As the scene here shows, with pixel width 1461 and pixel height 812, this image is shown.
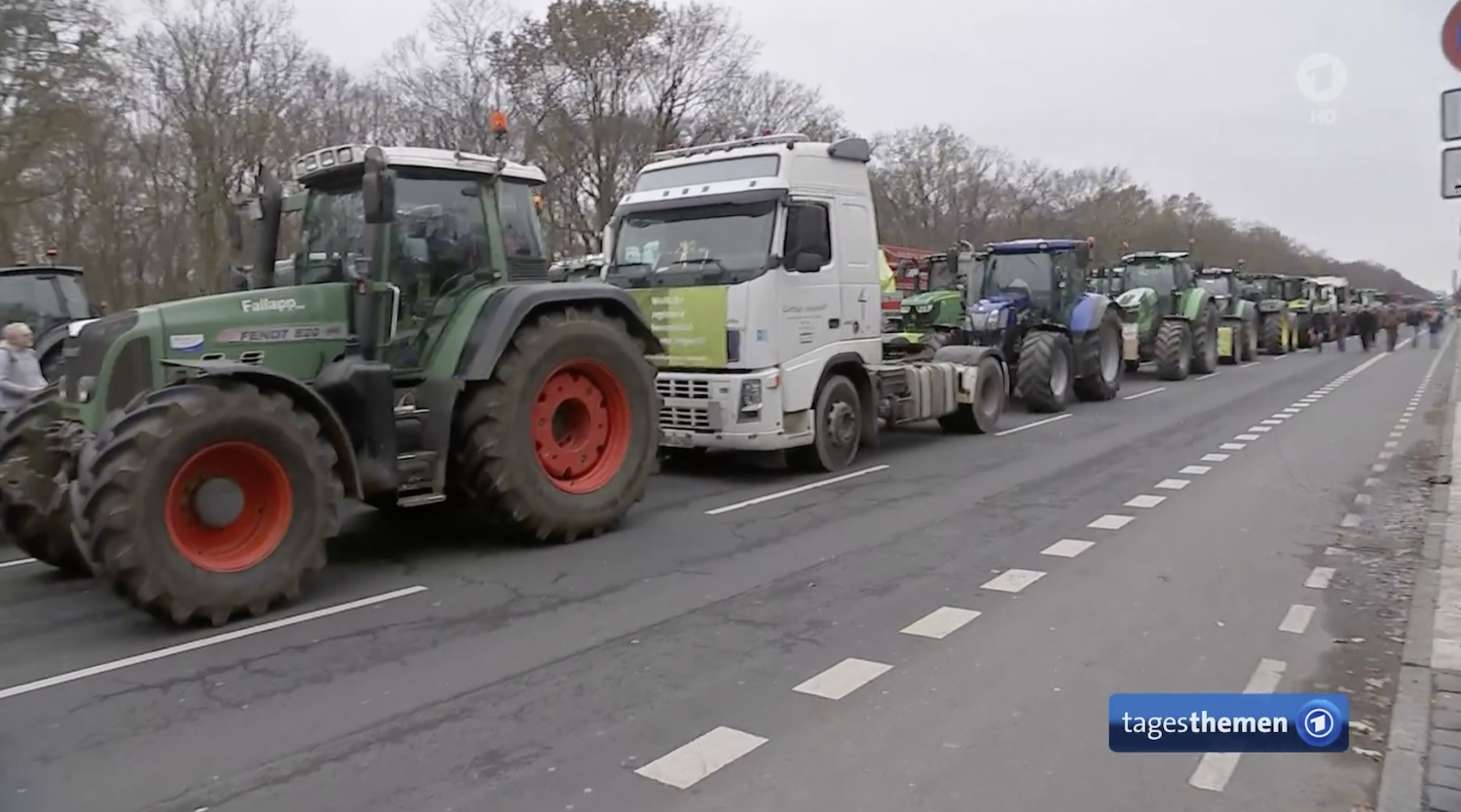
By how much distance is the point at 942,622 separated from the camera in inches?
241

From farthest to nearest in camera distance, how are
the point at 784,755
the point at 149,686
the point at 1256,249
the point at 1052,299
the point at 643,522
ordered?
the point at 1256,249
the point at 1052,299
the point at 643,522
the point at 149,686
the point at 784,755

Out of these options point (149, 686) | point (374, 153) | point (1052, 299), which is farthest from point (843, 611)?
point (1052, 299)

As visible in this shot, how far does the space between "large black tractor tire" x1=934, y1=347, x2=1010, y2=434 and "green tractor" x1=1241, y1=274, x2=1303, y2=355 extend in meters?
21.2

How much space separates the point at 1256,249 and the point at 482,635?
74846mm

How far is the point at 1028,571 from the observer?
7203 mm

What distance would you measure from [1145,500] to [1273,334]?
2742 cm

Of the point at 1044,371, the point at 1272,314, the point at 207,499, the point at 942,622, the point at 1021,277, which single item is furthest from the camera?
the point at 1272,314

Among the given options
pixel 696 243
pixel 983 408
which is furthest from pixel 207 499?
pixel 983 408

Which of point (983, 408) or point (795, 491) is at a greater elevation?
point (983, 408)

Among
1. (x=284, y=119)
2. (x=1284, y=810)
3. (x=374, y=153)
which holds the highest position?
(x=284, y=119)

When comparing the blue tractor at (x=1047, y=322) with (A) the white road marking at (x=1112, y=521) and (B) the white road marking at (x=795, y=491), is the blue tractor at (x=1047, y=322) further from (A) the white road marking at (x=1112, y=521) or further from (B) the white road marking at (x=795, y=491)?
(A) the white road marking at (x=1112, y=521)

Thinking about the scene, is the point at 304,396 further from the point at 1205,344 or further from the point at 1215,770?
the point at 1205,344

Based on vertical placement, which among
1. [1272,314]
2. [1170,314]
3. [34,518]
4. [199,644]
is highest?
[1170,314]

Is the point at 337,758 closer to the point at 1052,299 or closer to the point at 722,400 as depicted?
the point at 722,400
